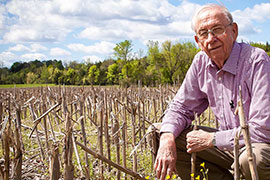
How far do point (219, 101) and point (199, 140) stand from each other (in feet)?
1.28

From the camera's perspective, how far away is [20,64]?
7462cm

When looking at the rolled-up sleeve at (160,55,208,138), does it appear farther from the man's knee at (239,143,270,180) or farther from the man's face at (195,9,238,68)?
the man's knee at (239,143,270,180)

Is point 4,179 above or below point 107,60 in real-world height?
below

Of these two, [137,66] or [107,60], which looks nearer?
[137,66]

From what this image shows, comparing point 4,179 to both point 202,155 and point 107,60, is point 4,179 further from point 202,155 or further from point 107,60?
point 107,60

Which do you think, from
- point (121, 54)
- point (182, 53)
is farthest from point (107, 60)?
point (182, 53)

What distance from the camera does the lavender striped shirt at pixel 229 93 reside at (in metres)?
1.83

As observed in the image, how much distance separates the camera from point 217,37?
205 centimetres

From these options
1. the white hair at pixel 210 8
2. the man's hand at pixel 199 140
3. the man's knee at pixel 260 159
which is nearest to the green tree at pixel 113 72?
the white hair at pixel 210 8

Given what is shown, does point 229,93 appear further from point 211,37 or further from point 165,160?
point 165,160

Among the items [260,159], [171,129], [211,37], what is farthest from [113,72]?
[260,159]

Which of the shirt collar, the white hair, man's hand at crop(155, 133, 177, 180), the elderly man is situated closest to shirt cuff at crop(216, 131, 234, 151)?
the elderly man

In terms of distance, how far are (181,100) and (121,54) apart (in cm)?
4161

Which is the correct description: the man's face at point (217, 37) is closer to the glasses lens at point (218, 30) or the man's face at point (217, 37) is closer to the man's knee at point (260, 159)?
the glasses lens at point (218, 30)
